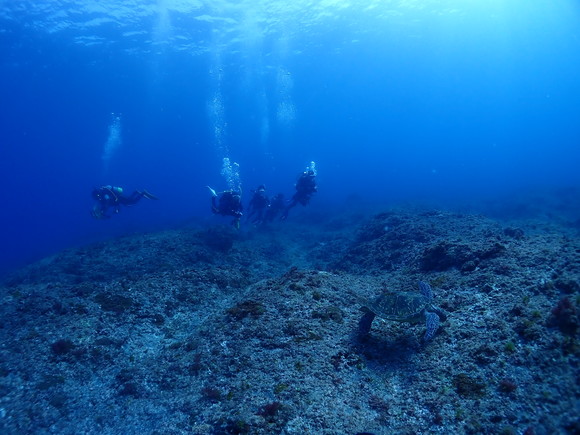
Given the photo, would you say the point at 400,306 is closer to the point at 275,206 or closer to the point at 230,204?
the point at 230,204

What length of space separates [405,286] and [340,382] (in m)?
4.09

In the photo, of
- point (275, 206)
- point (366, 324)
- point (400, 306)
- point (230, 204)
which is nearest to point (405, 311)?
point (400, 306)

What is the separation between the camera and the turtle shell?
525 cm

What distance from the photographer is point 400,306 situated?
17.7 feet

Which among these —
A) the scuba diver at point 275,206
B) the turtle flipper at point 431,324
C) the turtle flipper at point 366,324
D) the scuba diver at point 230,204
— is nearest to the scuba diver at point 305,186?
the scuba diver at point 275,206

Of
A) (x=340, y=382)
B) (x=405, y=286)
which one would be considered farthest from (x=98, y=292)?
(x=405, y=286)

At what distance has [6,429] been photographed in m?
4.57

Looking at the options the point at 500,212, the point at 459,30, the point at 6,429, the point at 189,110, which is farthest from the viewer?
the point at 189,110

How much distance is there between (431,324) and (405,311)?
477 mm

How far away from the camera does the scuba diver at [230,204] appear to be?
17.6 m

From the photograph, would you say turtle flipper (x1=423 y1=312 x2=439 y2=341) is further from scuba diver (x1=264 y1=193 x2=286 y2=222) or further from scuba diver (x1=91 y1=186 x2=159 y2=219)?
scuba diver (x1=264 y1=193 x2=286 y2=222)

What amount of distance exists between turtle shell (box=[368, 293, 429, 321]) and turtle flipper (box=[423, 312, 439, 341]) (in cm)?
18

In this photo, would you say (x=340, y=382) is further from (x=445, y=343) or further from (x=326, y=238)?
(x=326, y=238)

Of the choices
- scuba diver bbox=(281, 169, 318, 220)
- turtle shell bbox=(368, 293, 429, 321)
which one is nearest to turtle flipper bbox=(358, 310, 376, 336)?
turtle shell bbox=(368, 293, 429, 321)
